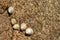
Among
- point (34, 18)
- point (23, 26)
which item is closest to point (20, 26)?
point (23, 26)

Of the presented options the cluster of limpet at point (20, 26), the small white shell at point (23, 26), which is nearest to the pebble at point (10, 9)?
the cluster of limpet at point (20, 26)

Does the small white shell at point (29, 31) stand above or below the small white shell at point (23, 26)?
below

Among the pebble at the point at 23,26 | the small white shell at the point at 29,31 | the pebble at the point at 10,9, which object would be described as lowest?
the small white shell at the point at 29,31

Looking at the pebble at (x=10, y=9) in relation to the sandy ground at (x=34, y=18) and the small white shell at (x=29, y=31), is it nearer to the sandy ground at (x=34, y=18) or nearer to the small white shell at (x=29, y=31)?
the sandy ground at (x=34, y=18)

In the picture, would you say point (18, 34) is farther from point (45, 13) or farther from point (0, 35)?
point (45, 13)

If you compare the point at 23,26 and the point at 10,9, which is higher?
the point at 10,9

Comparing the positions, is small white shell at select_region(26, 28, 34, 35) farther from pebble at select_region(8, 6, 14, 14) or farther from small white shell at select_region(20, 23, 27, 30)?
pebble at select_region(8, 6, 14, 14)

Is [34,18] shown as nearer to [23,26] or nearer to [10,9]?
[23,26]

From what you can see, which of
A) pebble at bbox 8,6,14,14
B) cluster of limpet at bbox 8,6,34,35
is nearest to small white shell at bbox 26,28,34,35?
cluster of limpet at bbox 8,6,34,35
